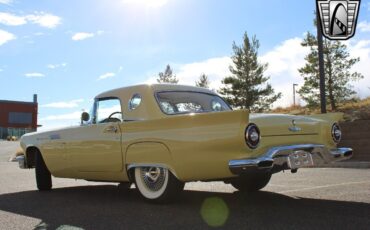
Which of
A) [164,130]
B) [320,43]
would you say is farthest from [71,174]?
[320,43]

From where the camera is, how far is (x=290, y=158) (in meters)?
5.37

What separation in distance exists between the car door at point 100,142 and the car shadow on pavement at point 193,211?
501 mm

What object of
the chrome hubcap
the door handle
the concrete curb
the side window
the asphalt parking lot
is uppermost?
the side window

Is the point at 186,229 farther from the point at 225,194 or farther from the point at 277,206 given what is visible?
the point at 225,194

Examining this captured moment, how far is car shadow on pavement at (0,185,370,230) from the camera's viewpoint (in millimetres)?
4637

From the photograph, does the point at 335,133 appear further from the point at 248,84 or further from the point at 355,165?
the point at 248,84

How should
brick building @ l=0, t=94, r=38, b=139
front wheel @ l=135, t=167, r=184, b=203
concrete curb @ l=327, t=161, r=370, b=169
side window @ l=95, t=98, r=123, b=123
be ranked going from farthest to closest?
brick building @ l=0, t=94, r=38, b=139 < concrete curb @ l=327, t=161, r=370, b=169 < side window @ l=95, t=98, r=123, b=123 < front wheel @ l=135, t=167, r=184, b=203

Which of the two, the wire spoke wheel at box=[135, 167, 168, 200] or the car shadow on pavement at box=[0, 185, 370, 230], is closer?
the car shadow on pavement at box=[0, 185, 370, 230]

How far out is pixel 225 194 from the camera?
6.96m

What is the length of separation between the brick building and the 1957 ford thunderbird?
86.3m

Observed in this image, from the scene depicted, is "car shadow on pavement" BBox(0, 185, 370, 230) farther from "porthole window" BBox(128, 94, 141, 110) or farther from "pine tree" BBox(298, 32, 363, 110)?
"pine tree" BBox(298, 32, 363, 110)

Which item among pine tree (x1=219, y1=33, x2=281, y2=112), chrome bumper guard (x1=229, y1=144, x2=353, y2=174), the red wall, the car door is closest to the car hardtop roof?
the car door

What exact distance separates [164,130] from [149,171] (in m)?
0.64

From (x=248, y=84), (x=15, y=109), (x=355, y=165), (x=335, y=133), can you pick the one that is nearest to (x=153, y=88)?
(x=335, y=133)
